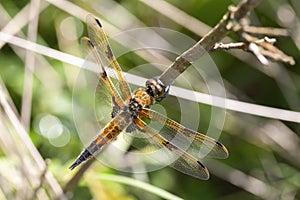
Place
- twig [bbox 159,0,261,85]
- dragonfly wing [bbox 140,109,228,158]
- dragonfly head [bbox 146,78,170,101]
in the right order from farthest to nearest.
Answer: dragonfly wing [bbox 140,109,228,158] < dragonfly head [bbox 146,78,170,101] < twig [bbox 159,0,261,85]

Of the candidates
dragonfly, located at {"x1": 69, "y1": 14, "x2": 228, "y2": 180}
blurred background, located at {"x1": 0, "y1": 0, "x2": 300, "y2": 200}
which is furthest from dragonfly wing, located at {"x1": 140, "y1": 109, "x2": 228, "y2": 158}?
blurred background, located at {"x1": 0, "y1": 0, "x2": 300, "y2": 200}

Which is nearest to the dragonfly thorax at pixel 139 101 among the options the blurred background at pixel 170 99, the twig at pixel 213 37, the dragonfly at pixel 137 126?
the dragonfly at pixel 137 126

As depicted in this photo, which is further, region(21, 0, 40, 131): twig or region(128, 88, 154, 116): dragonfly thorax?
region(21, 0, 40, 131): twig

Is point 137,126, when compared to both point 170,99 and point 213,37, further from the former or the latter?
point 170,99

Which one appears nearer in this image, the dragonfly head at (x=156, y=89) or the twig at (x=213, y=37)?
the twig at (x=213, y=37)

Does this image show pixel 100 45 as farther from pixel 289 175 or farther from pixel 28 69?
pixel 289 175

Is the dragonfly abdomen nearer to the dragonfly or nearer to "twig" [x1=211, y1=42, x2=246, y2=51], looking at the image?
the dragonfly

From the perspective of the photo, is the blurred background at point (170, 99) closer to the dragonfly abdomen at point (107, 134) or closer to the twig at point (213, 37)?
the dragonfly abdomen at point (107, 134)
